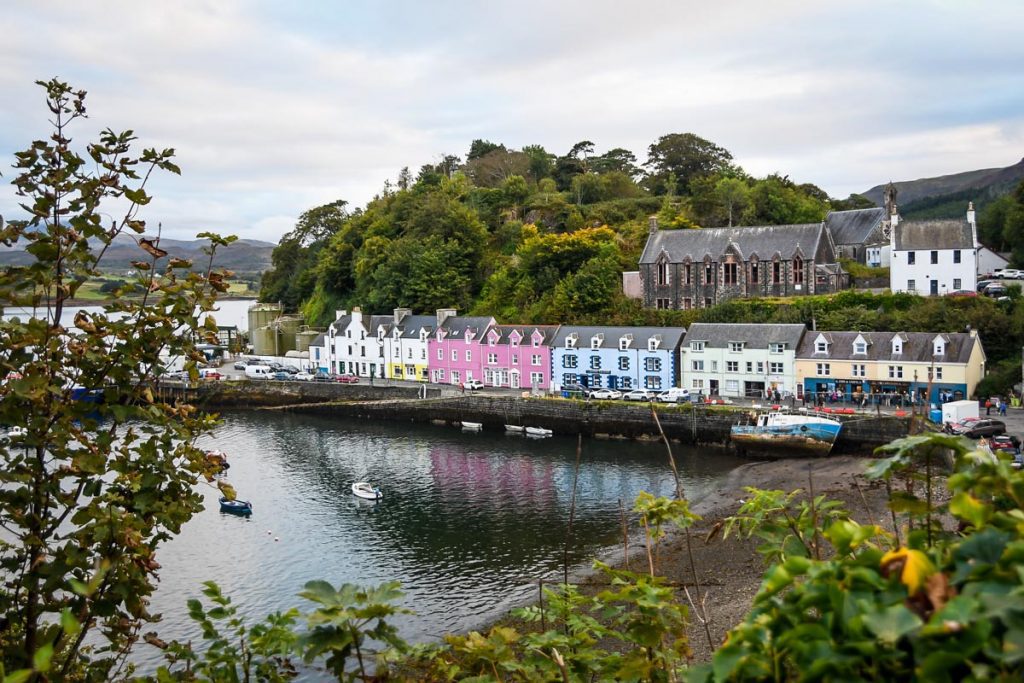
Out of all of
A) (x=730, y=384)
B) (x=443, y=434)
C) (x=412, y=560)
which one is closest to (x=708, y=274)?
(x=730, y=384)

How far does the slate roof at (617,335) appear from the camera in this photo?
4525cm

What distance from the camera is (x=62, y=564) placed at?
4.32 m

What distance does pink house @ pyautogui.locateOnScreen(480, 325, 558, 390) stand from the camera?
49.5 metres

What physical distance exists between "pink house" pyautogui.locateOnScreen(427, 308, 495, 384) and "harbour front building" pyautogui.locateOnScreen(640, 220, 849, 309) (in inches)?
474

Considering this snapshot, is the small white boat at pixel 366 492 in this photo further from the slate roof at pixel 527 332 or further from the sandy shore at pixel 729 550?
the slate roof at pixel 527 332

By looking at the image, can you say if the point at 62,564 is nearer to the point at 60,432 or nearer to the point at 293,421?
the point at 60,432

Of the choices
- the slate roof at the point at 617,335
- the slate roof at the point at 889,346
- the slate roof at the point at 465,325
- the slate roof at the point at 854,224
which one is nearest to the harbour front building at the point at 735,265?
the slate roof at the point at 854,224

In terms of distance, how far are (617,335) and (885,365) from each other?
572 inches

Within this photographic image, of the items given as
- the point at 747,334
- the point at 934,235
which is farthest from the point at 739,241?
the point at 747,334

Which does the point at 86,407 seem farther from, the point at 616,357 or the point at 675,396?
the point at 616,357

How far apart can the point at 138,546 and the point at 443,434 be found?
39.6m

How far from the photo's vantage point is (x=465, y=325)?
5378cm

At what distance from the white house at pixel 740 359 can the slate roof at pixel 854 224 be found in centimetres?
1804

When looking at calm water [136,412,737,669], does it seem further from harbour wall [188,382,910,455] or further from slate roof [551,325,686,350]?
slate roof [551,325,686,350]
